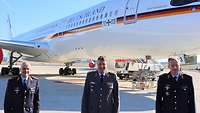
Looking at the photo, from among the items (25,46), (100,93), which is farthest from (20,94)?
(25,46)

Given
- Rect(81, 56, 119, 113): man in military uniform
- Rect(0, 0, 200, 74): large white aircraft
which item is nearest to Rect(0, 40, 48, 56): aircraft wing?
Rect(0, 0, 200, 74): large white aircraft

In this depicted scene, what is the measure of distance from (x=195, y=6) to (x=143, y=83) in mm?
5812

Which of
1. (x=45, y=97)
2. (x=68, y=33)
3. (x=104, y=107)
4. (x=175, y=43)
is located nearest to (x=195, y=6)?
(x=175, y=43)

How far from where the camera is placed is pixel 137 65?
52.3 feet

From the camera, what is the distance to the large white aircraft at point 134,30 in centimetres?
1072

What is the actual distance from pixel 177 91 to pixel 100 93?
3.43 ft

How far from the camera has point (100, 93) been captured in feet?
16.6

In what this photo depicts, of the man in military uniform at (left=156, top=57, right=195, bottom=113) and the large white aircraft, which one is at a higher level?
the large white aircraft

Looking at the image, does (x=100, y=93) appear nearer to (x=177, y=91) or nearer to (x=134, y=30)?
(x=177, y=91)

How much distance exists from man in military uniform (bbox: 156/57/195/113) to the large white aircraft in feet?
19.2

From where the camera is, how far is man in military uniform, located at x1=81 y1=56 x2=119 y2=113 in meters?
5.08

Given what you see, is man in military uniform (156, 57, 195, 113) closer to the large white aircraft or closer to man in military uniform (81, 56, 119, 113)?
man in military uniform (81, 56, 119, 113)

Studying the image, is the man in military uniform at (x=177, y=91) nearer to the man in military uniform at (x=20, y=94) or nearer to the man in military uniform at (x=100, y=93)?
the man in military uniform at (x=100, y=93)

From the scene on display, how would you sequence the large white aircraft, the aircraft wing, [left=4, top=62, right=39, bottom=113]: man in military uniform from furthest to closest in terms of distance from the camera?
the aircraft wing < the large white aircraft < [left=4, top=62, right=39, bottom=113]: man in military uniform
